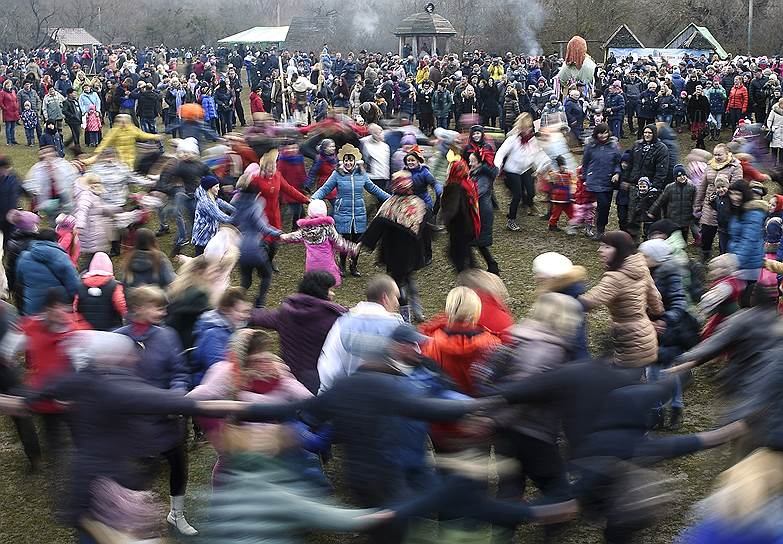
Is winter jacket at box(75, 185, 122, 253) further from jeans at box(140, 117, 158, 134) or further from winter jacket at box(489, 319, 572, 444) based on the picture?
jeans at box(140, 117, 158, 134)

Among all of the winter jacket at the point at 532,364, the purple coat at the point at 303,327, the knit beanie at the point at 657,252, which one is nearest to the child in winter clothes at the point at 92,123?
the purple coat at the point at 303,327

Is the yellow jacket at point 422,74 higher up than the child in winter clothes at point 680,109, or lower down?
higher up

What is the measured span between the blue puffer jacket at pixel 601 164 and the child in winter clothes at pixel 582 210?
1.55 feet

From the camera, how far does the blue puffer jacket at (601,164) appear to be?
1119 centimetres

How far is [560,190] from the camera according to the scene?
39.2 ft

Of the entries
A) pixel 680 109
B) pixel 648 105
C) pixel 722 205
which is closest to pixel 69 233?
pixel 722 205

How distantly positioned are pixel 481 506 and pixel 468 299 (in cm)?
133

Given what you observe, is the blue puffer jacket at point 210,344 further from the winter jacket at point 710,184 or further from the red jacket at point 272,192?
the winter jacket at point 710,184

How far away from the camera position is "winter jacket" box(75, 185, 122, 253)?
9617 mm

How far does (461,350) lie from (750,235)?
437 cm

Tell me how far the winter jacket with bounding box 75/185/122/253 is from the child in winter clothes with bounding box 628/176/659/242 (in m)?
6.22

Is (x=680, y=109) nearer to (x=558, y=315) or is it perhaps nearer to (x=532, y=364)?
(x=558, y=315)

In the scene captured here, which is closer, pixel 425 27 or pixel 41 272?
pixel 41 272

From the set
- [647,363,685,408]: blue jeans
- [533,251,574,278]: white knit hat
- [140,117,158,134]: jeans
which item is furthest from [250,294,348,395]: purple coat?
[140,117,158,134]: jeans
